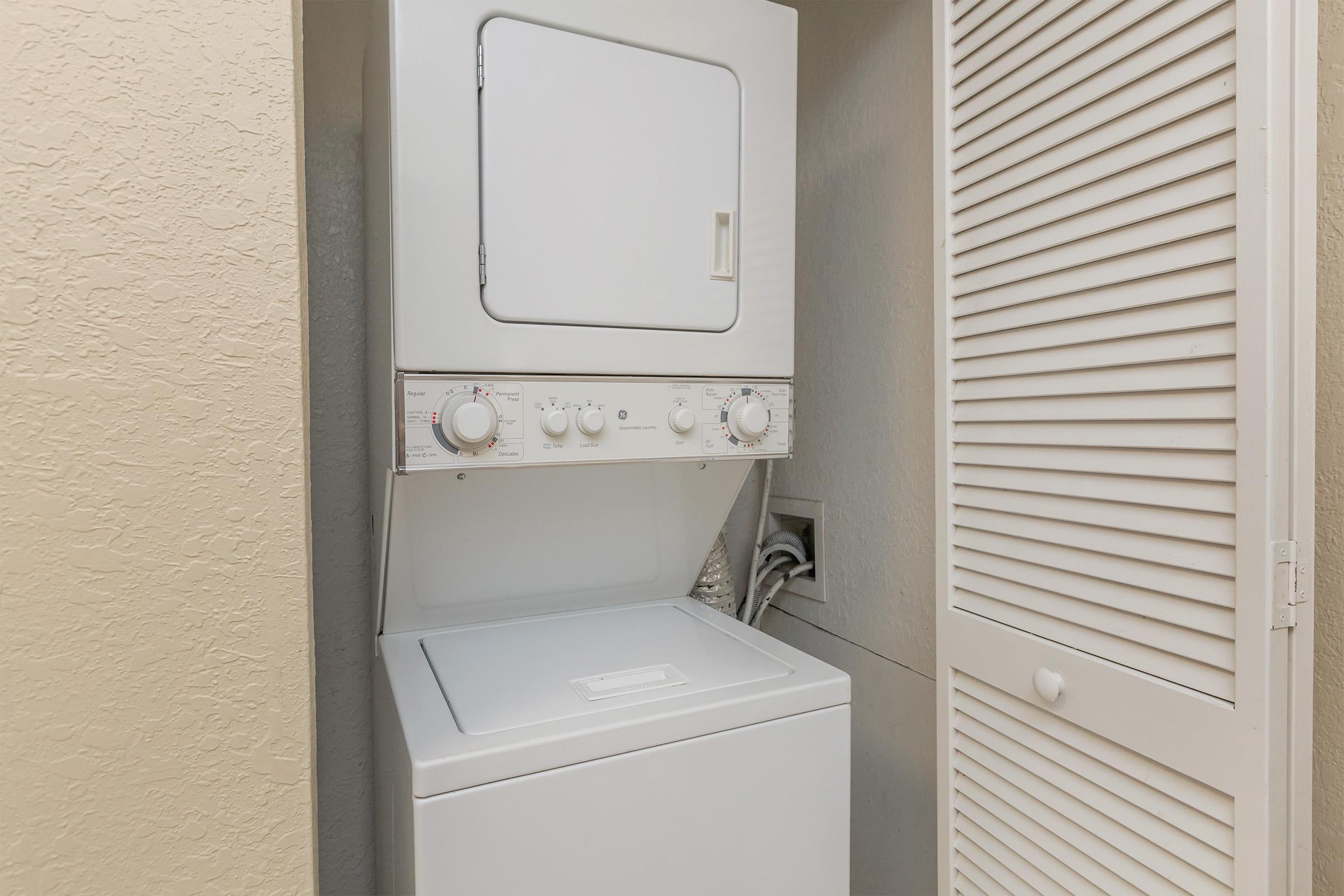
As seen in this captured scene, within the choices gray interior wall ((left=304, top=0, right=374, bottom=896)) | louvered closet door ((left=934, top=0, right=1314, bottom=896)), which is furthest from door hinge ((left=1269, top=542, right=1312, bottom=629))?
gray interior wall ((left=304, top=0, right=374, bottom=896))

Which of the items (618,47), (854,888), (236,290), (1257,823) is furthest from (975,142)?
(854,888)

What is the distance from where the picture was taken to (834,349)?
2.17 meters

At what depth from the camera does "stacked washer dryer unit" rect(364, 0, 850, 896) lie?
3.91 ft

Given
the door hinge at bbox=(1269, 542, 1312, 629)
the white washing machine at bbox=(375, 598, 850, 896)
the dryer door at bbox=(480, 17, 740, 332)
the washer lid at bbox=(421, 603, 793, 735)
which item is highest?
the dryer door at bbox=(480, 17, 740, 332)

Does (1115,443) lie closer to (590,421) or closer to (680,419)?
(680,419)

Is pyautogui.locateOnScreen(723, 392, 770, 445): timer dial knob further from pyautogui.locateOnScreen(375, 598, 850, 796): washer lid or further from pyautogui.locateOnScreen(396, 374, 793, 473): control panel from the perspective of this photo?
pyautogui.locateOnScreen(375, 598, 850, 796): washer lid

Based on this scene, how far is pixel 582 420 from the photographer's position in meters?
1.34

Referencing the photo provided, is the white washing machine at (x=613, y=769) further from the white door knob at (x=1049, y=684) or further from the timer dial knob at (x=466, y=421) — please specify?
the timer dial knob at (x=466, y=421)

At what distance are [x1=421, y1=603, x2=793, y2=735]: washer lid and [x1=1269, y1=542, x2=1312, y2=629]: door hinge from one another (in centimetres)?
81

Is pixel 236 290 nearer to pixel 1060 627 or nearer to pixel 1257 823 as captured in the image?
pixel 1060 627

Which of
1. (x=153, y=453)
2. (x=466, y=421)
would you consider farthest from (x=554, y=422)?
(x=153, y=453)

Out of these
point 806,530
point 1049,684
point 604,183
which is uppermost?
point 604,183

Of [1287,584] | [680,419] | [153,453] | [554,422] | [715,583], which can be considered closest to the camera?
[153,453]

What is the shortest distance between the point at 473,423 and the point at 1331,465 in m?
1.45
